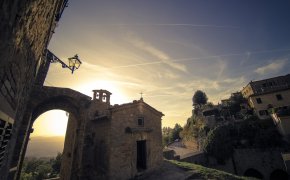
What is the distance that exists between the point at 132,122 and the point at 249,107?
30252 millimetres

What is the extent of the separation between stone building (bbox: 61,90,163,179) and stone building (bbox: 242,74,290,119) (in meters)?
24.2

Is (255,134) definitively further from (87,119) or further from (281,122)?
(87,119)

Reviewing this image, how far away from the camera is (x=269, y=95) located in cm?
3136

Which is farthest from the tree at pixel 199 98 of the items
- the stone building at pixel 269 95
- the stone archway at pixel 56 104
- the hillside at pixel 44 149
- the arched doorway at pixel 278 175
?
the hillside at pixel 44 149

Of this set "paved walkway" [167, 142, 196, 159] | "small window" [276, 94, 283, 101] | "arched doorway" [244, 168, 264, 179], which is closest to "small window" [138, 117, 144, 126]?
"paved walkway" [167, 142, 196, 159]

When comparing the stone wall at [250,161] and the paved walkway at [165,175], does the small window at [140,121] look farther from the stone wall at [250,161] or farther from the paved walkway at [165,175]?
the stone wall at [250,161]

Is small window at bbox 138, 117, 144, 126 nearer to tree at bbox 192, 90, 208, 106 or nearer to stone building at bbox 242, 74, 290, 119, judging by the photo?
stone building at bbox 242, 74, 290, 119

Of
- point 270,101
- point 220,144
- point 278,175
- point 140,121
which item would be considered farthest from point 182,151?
point 140,121

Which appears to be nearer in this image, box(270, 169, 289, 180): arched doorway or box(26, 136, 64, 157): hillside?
box(270, 169, 289, 180): arched doorway

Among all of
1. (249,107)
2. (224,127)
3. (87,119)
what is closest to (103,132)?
(87,119)

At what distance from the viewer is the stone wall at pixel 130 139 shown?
1340cm

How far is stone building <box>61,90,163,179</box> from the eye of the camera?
43.6ft

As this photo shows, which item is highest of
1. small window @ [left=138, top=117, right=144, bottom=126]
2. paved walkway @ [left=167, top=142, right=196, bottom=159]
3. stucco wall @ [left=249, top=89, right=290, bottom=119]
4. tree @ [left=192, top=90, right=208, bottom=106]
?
tree @ [left=192, top=90, right=208, bottom=106]

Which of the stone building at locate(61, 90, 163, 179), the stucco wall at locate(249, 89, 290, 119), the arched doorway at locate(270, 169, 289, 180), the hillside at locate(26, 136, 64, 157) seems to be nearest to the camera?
the stone building at locate(61, 90, 163, 179)
